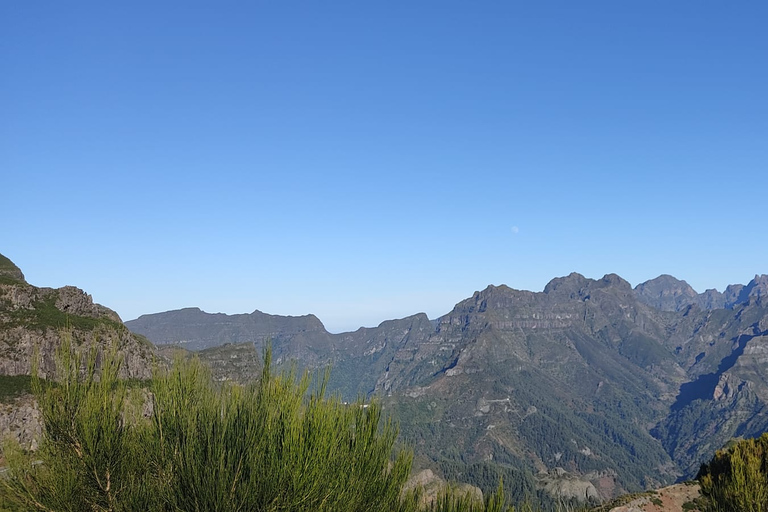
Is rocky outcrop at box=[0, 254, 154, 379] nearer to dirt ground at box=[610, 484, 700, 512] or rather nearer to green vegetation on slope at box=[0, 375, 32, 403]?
green vegetation on slope at box=[0, 375, 32, 403]

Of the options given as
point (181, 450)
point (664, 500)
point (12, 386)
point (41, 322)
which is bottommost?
point (664, 500)

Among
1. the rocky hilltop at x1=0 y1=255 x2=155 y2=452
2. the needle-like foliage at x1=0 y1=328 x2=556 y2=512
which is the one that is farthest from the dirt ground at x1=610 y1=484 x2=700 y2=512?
the rocky hilltop at x1=0 y1=255 x2=155 y2=452

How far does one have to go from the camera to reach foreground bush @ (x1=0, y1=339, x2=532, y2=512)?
11625mm

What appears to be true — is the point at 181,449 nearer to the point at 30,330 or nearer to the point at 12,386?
the point at 12,386

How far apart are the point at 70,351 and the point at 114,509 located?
412 cm

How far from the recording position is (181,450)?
12211 mm

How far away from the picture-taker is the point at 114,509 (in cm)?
1204

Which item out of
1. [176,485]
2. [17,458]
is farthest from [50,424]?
[176,485]

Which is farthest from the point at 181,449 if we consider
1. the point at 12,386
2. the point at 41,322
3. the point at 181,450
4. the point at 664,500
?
the point at 41,322

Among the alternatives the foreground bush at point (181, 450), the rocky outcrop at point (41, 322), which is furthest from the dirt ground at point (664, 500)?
the rocky outcrop at point (41, 322)

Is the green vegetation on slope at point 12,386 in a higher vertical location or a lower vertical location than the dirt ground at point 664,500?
higher

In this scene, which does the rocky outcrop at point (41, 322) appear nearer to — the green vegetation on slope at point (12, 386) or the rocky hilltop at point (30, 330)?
the rocky hilltop at point (30, 330)

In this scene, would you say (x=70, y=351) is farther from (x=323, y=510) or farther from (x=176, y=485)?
(x=323, y=510)

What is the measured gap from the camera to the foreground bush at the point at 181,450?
11.6 meters
